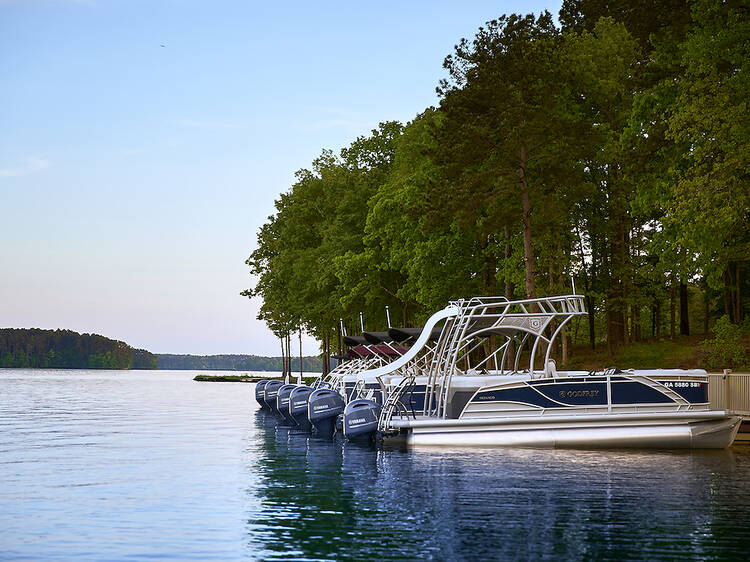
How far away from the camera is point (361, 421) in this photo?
1043 inches

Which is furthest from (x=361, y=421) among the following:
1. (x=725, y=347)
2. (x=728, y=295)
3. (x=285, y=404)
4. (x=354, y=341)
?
(x=728, y=295)

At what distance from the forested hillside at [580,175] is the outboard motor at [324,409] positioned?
1257 cm

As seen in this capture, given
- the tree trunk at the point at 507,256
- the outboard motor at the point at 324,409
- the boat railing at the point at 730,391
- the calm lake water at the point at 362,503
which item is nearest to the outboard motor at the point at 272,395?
the tree trunk at the point at 507,256

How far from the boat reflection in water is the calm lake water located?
0.05 metres

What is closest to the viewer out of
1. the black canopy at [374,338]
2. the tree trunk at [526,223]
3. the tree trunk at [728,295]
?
the black canopy at [374,338]

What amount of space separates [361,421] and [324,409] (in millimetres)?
3897

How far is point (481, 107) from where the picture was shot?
43.5 meters

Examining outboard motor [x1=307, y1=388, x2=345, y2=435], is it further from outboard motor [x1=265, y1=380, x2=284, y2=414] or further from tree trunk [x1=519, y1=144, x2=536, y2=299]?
outboard motor [x1=265, y1=380, x2=284, y2=414]

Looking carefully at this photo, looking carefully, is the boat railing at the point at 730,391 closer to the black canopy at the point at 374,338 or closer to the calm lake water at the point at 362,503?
the calm lake water at the point at 362,503

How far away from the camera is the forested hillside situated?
3197 cm

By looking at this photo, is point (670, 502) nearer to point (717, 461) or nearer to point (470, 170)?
point (717, 461)

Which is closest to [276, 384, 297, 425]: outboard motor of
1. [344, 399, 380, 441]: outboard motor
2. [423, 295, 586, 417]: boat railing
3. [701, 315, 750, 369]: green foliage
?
[423, 295, 586, 417]: boat railing

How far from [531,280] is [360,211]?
105ft

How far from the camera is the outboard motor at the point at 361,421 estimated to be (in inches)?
1041
